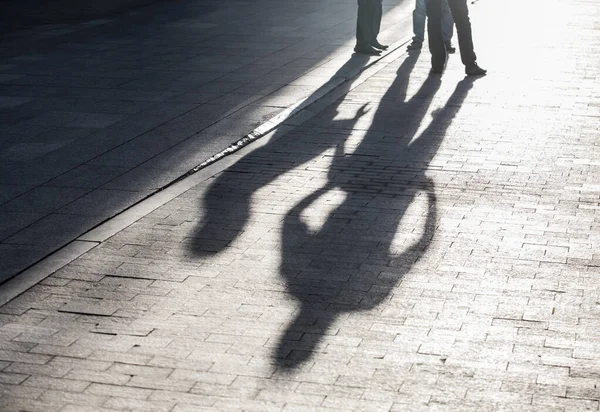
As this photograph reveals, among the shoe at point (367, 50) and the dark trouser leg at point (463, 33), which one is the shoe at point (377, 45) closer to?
the shoe at point (367, 50)

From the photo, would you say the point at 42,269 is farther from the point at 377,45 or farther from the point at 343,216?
the point at 377,45

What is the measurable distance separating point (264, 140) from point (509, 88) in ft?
11.3

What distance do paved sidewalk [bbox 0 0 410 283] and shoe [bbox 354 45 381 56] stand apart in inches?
9.1

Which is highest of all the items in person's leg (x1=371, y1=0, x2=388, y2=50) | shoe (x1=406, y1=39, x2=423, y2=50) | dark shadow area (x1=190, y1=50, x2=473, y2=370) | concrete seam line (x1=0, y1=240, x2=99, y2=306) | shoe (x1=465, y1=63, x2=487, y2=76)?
concrete seam line (x1=0, y1=240, x2=99, y2=306)

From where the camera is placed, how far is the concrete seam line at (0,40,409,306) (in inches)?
249

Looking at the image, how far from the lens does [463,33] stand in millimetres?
12711

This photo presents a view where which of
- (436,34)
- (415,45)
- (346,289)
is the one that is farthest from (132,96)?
(346,289)

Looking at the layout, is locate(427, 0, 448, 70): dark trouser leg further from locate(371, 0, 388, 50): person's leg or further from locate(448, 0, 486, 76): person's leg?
locate(371, 0, 388, 50): person's leg

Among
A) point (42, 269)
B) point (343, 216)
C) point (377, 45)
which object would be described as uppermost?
point (42, 269)

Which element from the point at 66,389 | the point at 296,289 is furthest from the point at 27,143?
the point at 66,389

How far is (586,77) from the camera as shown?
12.6 meters

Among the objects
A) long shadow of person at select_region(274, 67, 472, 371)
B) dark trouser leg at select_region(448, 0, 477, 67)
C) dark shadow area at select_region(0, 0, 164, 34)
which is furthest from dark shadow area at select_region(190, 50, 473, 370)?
dark shadow area at select_region(0, 0, 164, 34)

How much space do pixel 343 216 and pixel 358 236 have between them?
Answer: 1.52ft

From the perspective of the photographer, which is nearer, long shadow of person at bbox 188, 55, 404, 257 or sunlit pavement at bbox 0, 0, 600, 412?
sunlit pavement at bbox 0, 0, 600, 412
